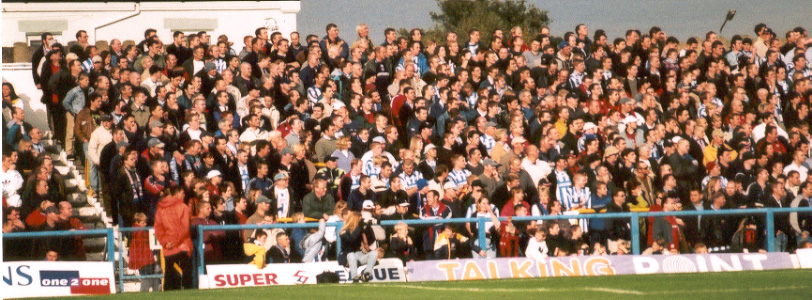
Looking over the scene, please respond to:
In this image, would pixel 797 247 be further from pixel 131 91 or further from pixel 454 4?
pixel 454 4

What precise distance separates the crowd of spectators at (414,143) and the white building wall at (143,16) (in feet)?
30.8

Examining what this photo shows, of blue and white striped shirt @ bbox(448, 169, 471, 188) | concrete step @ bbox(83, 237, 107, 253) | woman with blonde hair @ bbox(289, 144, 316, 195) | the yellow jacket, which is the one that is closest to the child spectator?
concrete step @ bbox(83, 237, 107, 253)

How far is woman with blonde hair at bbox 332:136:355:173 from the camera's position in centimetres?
1638

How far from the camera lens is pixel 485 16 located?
163 feet

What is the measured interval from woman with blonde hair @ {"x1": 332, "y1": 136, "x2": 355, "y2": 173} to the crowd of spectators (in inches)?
1.3

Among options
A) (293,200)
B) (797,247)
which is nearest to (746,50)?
(797,247)

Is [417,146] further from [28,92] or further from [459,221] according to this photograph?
[28,92]

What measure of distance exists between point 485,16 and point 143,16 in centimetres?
2382

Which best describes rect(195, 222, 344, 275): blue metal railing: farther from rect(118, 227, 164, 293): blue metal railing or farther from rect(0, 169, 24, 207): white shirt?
rect(0, 169, 24, 207): white shirt

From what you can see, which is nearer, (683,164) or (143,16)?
(683,164)

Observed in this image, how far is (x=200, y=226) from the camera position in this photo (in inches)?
543

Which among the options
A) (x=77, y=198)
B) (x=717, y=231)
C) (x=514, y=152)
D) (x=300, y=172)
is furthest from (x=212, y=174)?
(x=717, y=231)

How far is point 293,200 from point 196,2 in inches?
570

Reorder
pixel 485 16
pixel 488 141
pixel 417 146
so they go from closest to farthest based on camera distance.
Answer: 1. pixel 417 146
2. pixel 488 141
3. pixel 485 16
